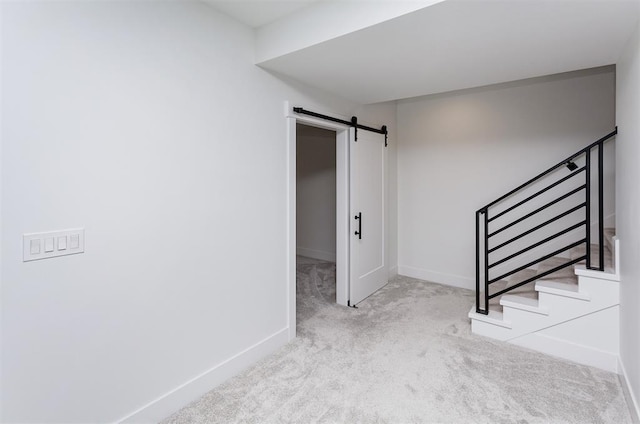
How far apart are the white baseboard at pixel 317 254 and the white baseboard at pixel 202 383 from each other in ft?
10.0

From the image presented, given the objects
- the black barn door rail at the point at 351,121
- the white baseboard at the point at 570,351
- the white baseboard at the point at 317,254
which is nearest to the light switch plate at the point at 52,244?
the black barn door rail at the point at 351,121

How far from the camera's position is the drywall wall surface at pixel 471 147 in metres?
3.39

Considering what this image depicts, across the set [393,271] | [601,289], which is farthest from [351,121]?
[601,289]

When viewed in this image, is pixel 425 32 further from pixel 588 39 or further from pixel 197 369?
pixel 197 369

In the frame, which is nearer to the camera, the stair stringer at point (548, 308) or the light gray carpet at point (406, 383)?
the light gray carpet at point (406, 383)

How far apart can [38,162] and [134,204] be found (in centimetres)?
44

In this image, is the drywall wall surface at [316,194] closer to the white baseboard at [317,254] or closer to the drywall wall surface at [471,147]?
the white baseboard at [317,254]

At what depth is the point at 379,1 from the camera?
1732 mm

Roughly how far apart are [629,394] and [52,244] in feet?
10.7

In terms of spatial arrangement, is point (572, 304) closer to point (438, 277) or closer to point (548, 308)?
point (548, 308)

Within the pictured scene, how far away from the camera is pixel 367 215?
383 centimetres

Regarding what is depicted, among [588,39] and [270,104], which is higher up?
[588,39]

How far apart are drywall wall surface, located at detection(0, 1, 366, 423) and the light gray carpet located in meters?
0.33

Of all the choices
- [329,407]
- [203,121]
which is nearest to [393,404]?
[329,407]
